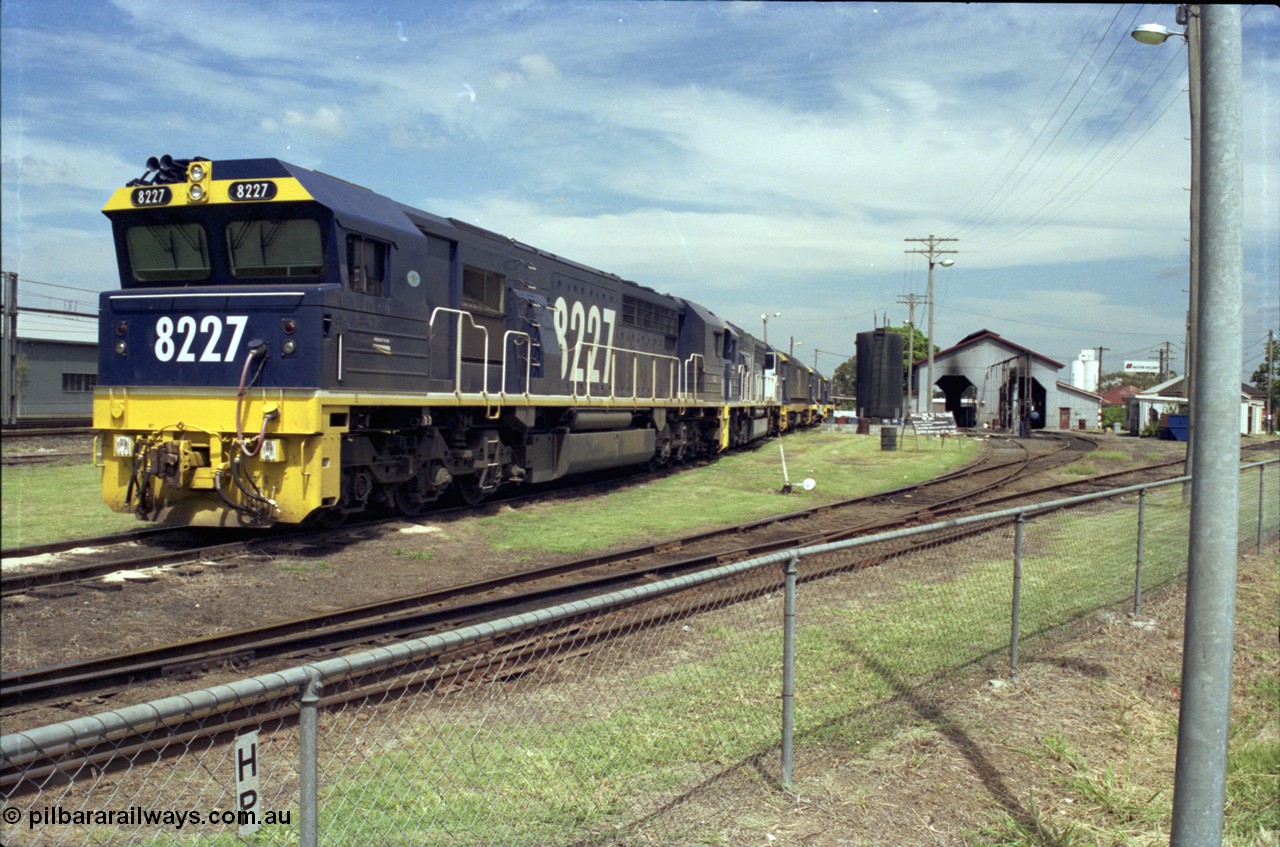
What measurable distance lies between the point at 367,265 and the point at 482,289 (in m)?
3.03

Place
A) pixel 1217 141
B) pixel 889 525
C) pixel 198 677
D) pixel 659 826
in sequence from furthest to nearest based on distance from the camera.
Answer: pixel 889 525
pixel 198 677
pixel 659 826
pixel 1217 141

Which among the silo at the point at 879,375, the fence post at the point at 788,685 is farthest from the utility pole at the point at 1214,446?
the silo at the point at 879,375

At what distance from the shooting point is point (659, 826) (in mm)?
4227

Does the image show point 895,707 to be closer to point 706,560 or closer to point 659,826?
point 659,826

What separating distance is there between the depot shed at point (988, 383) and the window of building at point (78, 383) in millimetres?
43234

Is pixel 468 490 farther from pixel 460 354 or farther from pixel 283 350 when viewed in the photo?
pixel 283 350

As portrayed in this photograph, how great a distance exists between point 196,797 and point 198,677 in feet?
7.45

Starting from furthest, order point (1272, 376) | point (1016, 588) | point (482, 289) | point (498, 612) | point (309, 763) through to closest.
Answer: point (1272, 376) → point (482, 289) → point (498, 612) → point (1016, 588) → point (309, 763)

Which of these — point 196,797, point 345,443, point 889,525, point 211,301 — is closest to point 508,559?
point 345,443

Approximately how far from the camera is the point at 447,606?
8.27 metres

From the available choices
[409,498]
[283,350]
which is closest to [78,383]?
[409,498]

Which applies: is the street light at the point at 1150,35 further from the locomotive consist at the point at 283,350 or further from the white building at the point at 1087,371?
the white building at the point at 1087,371

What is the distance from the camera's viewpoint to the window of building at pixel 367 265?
10.6 meters

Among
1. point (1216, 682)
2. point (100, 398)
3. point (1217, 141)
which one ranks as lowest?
point (1216, 682)
